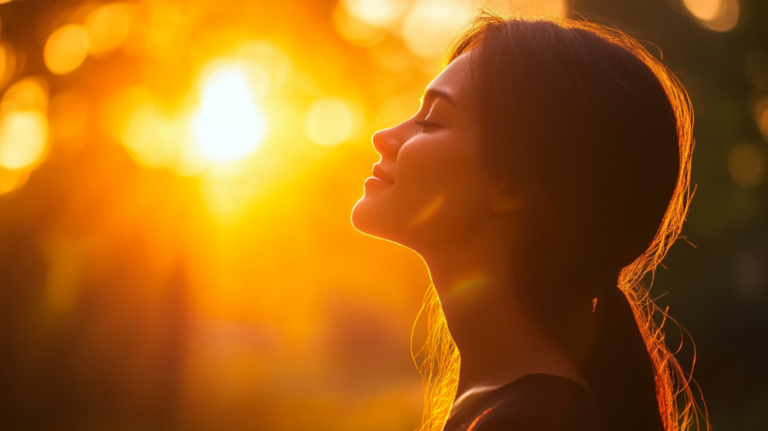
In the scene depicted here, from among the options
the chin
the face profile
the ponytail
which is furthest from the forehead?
the ponytail

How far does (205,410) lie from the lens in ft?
32.0

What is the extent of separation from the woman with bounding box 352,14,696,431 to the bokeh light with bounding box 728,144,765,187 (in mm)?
8657

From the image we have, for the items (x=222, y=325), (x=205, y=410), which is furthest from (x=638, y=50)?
(x=222, y=325)

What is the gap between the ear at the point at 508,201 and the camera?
1.83 m

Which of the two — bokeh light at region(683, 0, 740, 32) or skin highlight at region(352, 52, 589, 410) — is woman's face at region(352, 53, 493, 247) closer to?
skin highlight at region(352, 52, 589, 410)

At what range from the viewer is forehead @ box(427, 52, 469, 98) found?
200 cm

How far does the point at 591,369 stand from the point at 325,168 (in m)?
14.1

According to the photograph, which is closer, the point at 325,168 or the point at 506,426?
the point at 506,426

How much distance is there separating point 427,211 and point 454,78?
531 mm

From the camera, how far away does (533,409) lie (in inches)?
56.7

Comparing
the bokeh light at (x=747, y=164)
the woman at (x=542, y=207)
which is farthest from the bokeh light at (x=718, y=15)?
the woman at (x=542, y=207)

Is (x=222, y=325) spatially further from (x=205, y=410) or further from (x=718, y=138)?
(x=718, y=138)

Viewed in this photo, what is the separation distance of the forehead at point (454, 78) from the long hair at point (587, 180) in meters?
0.09

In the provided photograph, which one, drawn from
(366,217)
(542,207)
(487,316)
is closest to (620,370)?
(487,316)
